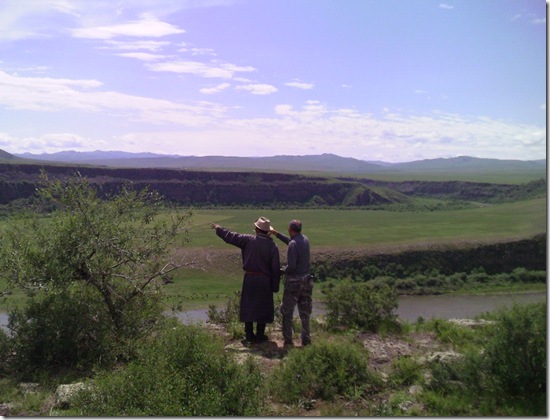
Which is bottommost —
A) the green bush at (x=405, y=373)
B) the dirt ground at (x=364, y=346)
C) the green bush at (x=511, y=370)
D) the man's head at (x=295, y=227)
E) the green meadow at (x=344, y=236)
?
the green meadow at (x=344, y=236)

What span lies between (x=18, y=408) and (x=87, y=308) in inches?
90.0

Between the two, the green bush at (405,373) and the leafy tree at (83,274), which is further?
the leafy tree at (83,274)

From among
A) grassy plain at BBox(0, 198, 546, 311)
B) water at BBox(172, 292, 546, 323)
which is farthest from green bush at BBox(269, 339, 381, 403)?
water at BBox(172, 292, 546, 323)

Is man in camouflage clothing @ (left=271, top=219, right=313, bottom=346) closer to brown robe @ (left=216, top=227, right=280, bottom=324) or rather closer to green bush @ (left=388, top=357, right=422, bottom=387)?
brown robe @ (left=216, top=227, right=280, bottom=324)

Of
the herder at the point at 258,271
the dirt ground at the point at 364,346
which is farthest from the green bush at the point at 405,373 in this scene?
the herder at the point at 258,271

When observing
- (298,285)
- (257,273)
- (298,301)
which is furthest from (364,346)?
(257,273)

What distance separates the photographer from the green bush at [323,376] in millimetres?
5891

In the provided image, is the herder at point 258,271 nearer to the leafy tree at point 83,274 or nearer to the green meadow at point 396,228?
the leafy tree at point 83,274

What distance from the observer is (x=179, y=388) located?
16.3 ft

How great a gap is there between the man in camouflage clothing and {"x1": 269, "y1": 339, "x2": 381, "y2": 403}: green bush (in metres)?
1.46

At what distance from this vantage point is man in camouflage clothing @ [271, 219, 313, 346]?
7968 millimetres

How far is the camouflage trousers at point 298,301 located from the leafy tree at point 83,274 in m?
2.23

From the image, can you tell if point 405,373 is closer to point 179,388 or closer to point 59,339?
point 179,388

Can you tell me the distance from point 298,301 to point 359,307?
6.12 feet
